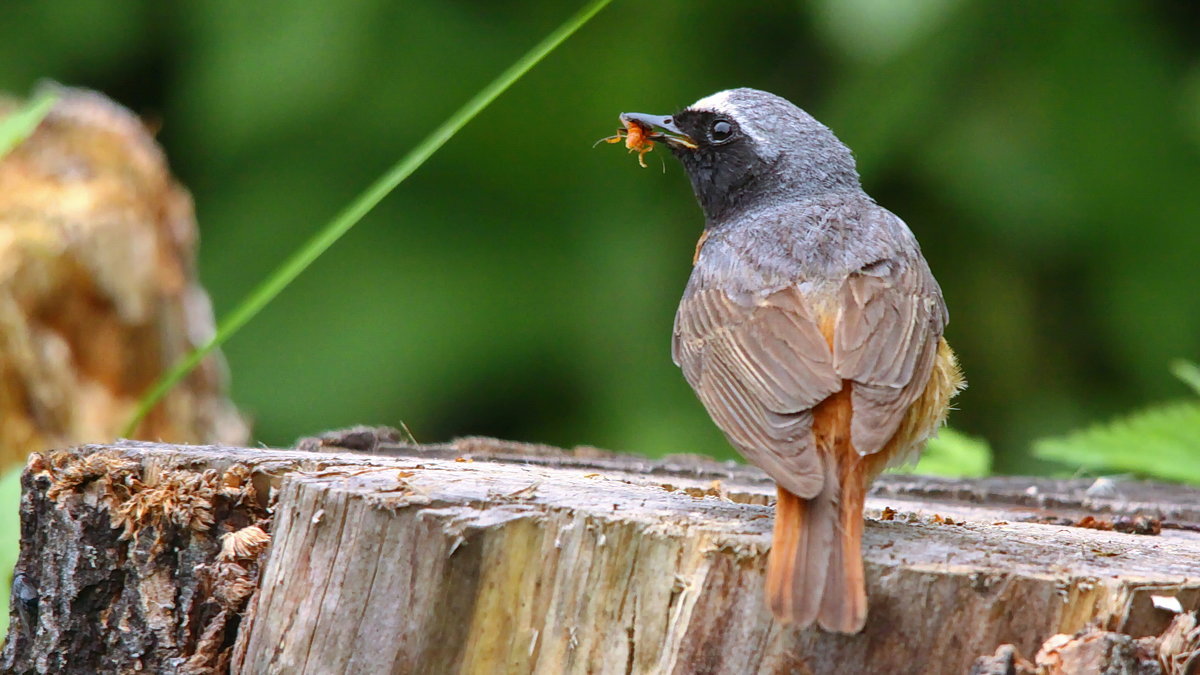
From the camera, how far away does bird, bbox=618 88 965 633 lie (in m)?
2.37

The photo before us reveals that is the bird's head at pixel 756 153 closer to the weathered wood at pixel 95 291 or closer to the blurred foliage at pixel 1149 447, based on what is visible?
the blurred foliage at pixel 1149 447

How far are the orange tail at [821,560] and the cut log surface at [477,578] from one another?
74mm

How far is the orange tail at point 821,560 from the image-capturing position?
7.33ft

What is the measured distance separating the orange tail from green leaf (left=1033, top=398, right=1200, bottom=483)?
2.01 metres

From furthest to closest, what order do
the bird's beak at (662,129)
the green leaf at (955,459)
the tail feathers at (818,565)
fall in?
the green leaf at (955,459) → the bird's beak at (662,129) → the tail feathers at (818,565)

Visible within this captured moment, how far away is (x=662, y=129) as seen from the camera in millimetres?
3891

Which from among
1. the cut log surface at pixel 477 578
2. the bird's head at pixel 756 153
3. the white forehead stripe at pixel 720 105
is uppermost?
the white forehead stripe at pixel 720 105

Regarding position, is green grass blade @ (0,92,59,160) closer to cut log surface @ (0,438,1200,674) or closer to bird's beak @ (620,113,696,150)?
cut log surface @ (0,438,1200,674)

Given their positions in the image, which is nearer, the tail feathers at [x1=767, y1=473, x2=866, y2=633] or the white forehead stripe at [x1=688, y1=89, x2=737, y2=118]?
the tail feathers at [x1=767, y1=473, x2=866, y2=633]

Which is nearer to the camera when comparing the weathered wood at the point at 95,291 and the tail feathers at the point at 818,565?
the tail feathers at the point at 818,565

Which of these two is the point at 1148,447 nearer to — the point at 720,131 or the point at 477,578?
the point at 720,131

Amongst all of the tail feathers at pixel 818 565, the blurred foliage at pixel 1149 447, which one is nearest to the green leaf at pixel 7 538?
the tail feathers at pixel 818 565

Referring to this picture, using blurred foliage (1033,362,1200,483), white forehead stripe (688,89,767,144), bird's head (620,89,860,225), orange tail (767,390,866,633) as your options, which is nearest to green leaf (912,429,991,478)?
blurred foliage (1033,362,1200,483)

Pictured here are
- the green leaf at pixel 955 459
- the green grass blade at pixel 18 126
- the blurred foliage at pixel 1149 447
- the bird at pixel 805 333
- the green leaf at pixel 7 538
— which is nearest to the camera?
the bird at pixel 805 333
